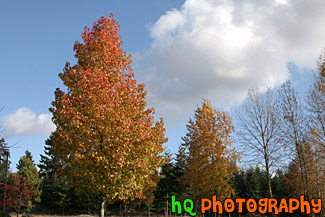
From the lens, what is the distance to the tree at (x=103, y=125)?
39.5ft

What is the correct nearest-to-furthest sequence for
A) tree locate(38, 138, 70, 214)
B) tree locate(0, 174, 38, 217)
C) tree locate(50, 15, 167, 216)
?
tree locate(50, 15, 167, 216), tree locate(0, 174, 38, 217), tree locate(38, 138, 70, 214)

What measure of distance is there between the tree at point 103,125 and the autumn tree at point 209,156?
988cm

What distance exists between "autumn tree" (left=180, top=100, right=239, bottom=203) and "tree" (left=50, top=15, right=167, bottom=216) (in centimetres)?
988

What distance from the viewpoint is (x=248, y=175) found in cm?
4809

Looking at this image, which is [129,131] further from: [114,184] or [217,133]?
[217,133]

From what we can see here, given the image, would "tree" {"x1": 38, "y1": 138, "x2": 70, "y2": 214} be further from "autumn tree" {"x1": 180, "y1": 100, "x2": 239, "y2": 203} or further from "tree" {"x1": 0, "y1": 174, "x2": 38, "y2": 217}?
"autumn tree" {"x1": 180, "y1": 100, "x2": 239, "y2": 203}

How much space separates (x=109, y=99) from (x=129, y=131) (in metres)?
1.75

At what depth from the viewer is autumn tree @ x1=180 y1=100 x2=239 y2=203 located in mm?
22688

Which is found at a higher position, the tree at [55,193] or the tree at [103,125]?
the tree at [103,125]

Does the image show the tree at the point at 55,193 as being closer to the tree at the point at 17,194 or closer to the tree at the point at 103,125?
the tree at the point at 17,194

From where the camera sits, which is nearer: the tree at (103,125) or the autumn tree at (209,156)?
the tree at (103,125)

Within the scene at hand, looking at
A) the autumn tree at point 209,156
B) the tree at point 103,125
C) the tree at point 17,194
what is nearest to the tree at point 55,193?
the tree at point 17,194

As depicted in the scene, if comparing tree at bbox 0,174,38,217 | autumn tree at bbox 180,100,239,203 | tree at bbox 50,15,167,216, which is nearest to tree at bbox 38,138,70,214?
tree at bbox 0,174,38,217

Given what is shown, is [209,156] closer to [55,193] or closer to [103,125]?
[103,125]
